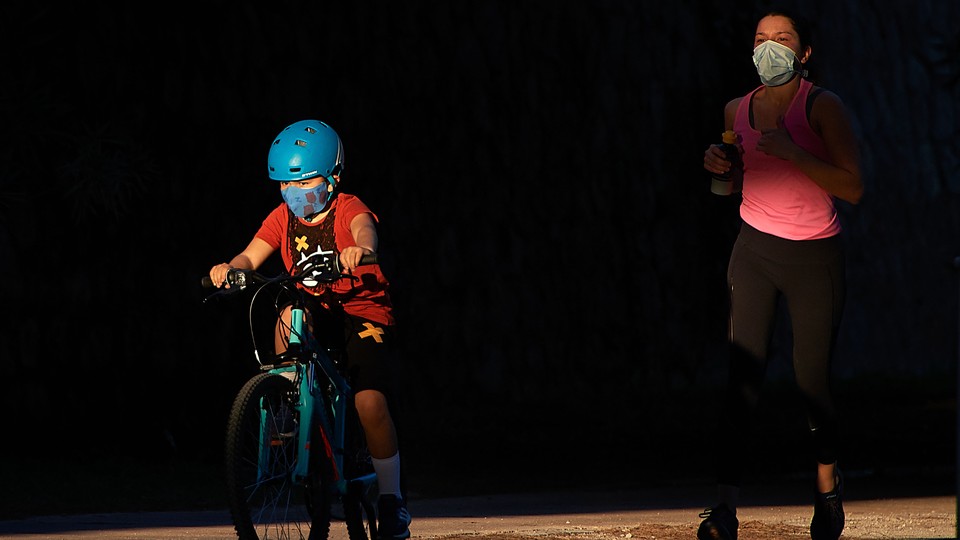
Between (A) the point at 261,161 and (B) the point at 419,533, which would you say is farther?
(A) the point at 261,161

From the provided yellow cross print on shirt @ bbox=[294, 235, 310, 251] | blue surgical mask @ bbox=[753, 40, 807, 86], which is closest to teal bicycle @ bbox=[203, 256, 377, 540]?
yellow cross print on shirt @ bbox=[294, 235, 310, 251]

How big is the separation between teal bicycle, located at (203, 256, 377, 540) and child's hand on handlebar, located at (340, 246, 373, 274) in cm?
4

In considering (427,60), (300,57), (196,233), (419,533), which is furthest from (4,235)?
(419,533)

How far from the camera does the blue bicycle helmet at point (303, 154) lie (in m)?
5.88

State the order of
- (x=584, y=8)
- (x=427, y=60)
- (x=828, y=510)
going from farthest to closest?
1. (x=584, y=8)
2. (x=427, y=60)
3. (x=828, y=510)

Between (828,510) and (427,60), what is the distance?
6.75 metres

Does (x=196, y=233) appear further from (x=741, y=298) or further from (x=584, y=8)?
(x=741, y=298)

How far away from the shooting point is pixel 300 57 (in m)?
11.2

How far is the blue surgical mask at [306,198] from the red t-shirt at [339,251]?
0.05 metres

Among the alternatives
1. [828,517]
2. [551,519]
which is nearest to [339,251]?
[828,517]

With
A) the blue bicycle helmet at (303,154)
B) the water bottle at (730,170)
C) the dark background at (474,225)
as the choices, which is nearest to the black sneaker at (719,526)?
the water bottle at (730,170)

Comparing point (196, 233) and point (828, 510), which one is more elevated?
point (196, 233)

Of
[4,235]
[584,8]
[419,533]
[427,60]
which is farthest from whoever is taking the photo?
[584,8]

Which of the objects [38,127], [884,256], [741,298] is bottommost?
[884,256]
